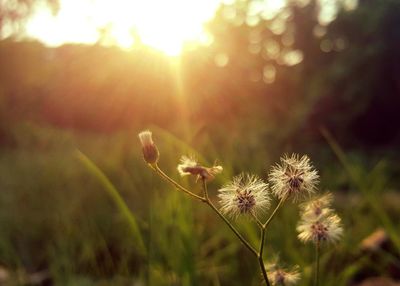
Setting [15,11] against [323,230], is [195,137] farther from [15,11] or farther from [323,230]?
[15,11]

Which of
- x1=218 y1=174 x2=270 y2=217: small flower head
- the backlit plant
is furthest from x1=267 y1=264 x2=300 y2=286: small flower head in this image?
x1=218 y1=174 x2=270 y2=217: small flower head

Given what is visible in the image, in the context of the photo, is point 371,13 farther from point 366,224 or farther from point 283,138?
point 366,224

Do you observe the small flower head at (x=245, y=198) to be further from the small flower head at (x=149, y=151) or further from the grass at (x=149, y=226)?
the grass at (x=149, y=226)

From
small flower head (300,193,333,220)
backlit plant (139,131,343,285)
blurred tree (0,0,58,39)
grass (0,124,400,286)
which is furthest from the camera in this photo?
blurred tree (0,0,58,39)

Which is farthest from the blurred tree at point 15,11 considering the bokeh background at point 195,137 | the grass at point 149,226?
the grass at point 149,226

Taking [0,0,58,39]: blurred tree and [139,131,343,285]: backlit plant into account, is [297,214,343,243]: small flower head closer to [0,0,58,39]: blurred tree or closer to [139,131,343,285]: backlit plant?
[139,131,343,285]: backlit plant

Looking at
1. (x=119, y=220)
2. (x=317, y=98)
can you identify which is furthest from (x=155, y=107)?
(x=119, y=220)

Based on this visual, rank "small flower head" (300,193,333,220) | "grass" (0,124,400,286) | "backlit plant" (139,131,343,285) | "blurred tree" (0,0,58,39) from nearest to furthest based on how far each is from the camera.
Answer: "backlit plant" (139,131,343,285) → "small flower head" (300,193,333,220) → "grass" (0,124,400,286) → "blurred tree" (0,0,58,39)
